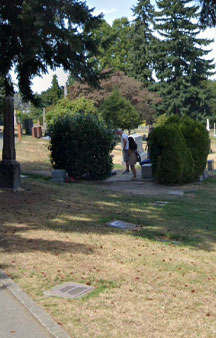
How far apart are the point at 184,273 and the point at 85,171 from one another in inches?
408

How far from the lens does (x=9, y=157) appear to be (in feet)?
39.9

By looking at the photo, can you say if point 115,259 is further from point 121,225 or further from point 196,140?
point 196,140

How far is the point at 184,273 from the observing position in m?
6.67

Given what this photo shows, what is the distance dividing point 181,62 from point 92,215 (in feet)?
184

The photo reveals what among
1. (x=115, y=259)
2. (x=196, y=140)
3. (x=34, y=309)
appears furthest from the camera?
(x=196, y=140)

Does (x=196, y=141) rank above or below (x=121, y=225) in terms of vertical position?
above

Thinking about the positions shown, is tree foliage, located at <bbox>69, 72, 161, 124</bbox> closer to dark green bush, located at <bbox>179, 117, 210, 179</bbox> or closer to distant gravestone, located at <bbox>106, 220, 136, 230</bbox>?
dark green bush, located at <bbox>179, 117, 210, 179</bbox>

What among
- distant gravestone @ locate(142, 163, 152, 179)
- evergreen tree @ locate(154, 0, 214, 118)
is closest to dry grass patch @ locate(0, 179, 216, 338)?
distant gravestone @ locate(142, 163, 152, 179)

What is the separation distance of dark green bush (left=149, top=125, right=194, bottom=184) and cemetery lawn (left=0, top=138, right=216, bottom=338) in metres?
3.29

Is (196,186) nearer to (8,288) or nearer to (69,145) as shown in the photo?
(69,145)

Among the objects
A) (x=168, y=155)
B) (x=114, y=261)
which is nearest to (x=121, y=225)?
(x=114, y=261)

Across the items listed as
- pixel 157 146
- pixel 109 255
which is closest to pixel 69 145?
pixel 157 146

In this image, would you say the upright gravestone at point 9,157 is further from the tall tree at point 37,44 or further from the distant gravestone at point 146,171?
the distant gravestone at point 146,171

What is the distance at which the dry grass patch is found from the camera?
482 centimetres
